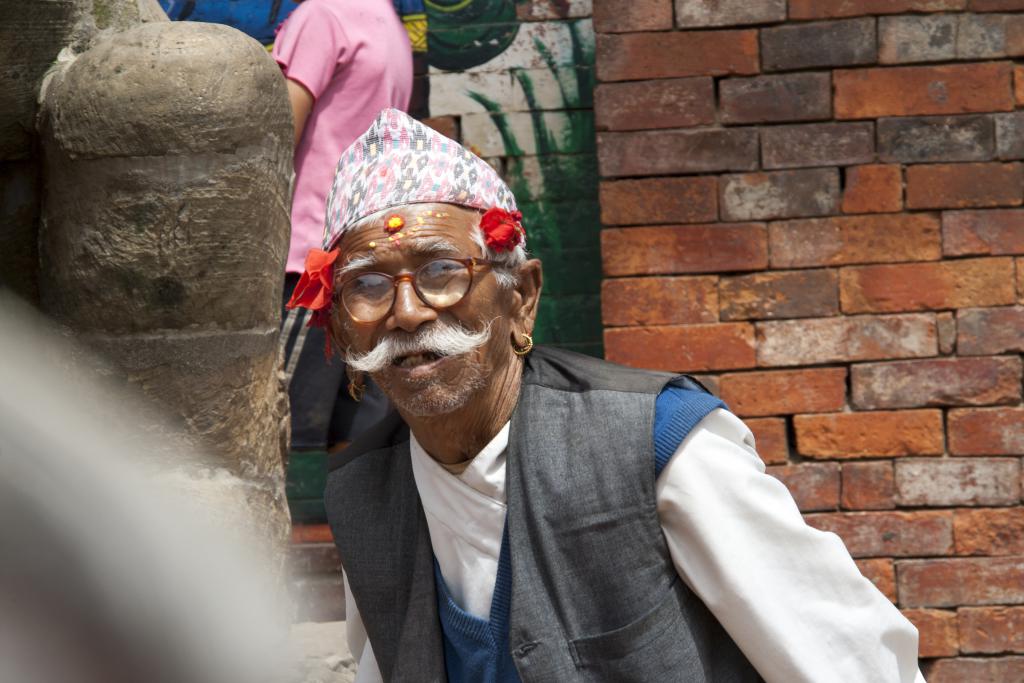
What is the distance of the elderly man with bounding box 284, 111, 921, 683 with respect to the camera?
1844 mm

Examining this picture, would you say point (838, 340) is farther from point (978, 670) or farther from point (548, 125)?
point (548, 125)

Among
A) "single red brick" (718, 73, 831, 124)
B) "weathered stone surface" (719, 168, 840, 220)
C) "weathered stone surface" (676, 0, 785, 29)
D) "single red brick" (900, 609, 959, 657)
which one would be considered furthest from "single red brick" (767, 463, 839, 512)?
"weathered stone surface" (676, 0, 785, 29)

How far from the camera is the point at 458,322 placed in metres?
2.01

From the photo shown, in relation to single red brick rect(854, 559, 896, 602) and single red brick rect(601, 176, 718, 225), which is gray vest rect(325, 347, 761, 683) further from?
single red brick rect(854, 559, 896, 602)

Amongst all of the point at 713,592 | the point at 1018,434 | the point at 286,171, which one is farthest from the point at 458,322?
the point at 1018,434

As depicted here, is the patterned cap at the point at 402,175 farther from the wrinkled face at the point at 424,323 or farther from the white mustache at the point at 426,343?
the white mustache at the point at 426,343

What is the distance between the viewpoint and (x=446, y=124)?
13.3 ft

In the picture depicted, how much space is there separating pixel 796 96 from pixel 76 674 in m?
2.63

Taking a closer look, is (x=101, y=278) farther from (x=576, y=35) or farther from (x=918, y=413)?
(x=576, y=35)

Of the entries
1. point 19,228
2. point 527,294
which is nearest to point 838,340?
point 527,294

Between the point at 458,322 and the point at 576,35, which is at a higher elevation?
the point at 576,35

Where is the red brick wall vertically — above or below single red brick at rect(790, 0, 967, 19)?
below

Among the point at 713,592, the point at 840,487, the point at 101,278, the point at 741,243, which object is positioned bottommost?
the point at 840,487

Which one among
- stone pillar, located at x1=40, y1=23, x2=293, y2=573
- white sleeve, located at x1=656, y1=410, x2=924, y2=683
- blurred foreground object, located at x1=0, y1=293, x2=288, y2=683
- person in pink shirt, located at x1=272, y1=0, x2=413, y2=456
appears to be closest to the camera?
blurred foreground object, located at x1=0, y1=293, x2=288, y2=683
